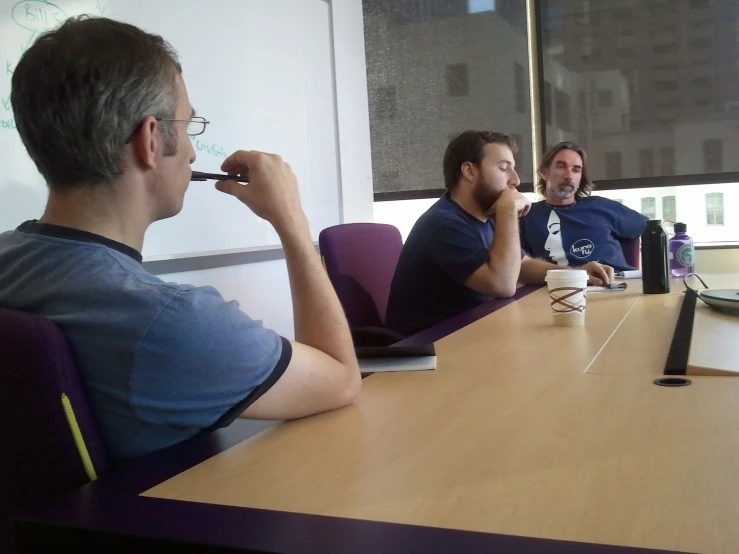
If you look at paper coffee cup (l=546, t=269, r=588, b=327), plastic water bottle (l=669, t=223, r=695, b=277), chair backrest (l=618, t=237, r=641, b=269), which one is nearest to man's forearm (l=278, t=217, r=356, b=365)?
paper coffee cup (l=546, t=269, r=588, b=327)

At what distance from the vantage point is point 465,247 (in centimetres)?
226

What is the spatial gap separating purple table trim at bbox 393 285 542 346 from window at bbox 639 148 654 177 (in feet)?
5.67

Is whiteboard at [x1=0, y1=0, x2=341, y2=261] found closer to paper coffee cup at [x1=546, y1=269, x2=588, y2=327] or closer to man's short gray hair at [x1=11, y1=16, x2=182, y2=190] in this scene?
man's short gray hair at [x1=11, y1=16, x2=182, y2=190]

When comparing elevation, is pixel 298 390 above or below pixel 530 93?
below

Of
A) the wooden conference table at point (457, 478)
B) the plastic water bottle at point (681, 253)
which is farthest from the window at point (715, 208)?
the wooden conference table at point (457, 478)

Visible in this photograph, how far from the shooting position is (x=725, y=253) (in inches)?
137

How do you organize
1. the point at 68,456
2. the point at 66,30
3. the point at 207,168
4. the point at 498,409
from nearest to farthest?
the point at 68,456 → the point at 66,30 → the point at 498,409 → the point at 207,168

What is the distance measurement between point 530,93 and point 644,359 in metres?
3.03

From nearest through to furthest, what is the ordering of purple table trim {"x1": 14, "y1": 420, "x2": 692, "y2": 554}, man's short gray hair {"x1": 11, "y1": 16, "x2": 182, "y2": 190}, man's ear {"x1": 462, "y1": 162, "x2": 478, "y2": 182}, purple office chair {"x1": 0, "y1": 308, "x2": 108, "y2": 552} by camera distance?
purple table trim {"x1": 14, "y1": 420, "x2": 692, "y2": 554}, purple office chair {"x1": 0, "y1": 308, "x2": 108, "y2": 552}, man's short gray hair {"x1": 11, "y1": 16, "x2": 182, "y2": 190}, man's ear {"x1": 462, "y1": 162, "x2": 478, "y2": 182}

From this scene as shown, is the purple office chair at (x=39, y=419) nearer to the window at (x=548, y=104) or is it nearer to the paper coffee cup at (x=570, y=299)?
the paper coffee cup at (x=570, y=299)

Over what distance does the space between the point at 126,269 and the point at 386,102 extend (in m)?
3.49

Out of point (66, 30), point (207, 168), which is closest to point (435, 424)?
point (66, 30)

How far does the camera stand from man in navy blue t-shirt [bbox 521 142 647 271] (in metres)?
3.27

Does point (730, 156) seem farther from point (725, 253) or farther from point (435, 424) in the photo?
point (435, 424)
